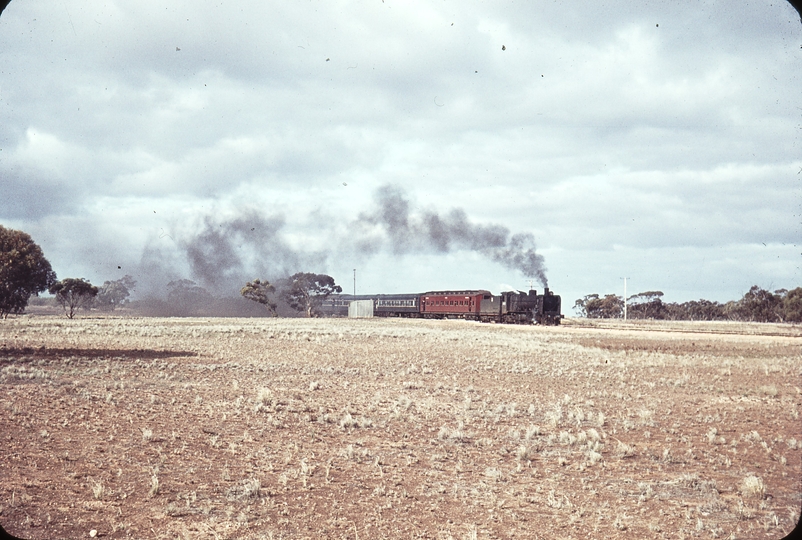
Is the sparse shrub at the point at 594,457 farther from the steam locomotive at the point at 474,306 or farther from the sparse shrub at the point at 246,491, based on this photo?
the steam locomotive at the point at 474,306

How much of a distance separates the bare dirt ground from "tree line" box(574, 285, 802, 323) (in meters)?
70.6

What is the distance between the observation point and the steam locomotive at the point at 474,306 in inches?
2493

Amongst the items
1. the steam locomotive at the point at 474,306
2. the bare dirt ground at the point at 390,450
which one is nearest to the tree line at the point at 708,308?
the steam locomotive at the point at 474,306

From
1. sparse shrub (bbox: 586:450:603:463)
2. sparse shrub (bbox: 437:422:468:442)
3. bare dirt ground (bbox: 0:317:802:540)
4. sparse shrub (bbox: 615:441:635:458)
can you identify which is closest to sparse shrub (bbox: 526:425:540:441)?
bare dirt ground (bbox: 0:317:802:540)

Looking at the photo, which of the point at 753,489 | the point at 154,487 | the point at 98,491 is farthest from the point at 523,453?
the point at 98,491

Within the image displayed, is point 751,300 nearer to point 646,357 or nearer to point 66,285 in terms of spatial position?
point 646,357

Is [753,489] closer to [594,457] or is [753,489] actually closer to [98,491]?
[594,457]

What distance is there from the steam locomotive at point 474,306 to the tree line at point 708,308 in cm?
4422

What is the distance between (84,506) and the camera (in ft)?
31.3

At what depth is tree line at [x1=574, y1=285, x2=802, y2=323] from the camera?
87250mm

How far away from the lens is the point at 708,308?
111 m

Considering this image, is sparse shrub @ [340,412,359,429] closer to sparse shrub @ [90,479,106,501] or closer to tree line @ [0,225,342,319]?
sparse shrub @ [90,479,106,501]

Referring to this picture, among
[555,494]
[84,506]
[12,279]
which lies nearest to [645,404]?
[555,494]

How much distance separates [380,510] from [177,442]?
5719 mm
